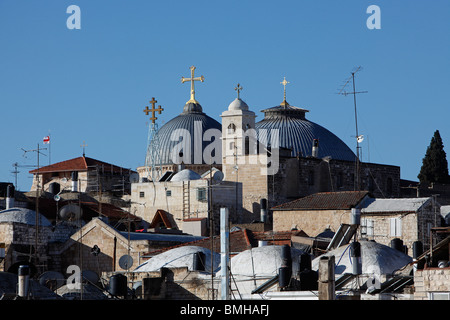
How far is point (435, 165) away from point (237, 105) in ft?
46.0

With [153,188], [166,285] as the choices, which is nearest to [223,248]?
[166,285]

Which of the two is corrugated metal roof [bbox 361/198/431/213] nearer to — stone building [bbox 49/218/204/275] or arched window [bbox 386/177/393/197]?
stone building [bbox 49/218/204/275]

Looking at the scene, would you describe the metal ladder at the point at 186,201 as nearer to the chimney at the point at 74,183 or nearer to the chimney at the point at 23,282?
the chimney at the point at 74,183

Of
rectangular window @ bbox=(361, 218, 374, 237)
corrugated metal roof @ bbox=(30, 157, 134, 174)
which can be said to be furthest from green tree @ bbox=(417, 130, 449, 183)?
rectangular window @ bbox=(361, 218, 374, 237)

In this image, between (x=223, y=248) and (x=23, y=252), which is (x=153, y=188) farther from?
(x=223, y=248)

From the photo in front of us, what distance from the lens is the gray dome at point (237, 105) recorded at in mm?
66062

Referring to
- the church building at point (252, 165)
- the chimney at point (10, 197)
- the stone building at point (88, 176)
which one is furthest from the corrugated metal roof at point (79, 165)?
the chimney at point (10, 197)

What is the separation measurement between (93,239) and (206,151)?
A: 2654 cm

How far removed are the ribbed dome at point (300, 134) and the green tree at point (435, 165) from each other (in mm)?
4677

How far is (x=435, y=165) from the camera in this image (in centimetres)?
7200

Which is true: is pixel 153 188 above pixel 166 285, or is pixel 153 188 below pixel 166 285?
above

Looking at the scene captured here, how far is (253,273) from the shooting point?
34750 mm

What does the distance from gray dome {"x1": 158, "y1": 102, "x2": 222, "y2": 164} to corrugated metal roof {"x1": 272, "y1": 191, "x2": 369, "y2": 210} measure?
1929 centimetres

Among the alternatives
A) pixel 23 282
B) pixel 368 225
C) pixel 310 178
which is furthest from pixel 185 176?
pixel 23 282
